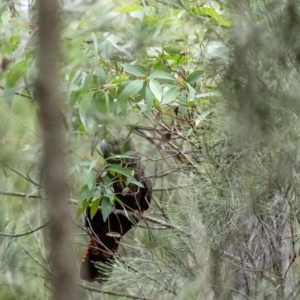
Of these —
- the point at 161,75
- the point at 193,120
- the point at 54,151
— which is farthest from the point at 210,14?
the point at 54,151

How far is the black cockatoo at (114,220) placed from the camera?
211cm

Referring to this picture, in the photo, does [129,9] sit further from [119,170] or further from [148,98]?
[119,170]

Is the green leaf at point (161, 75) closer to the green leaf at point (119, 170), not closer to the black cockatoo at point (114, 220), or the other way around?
the green leaf at point (119, 170)

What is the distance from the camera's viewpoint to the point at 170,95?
165 cm

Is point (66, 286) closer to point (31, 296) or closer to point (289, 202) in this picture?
point (289, 202)

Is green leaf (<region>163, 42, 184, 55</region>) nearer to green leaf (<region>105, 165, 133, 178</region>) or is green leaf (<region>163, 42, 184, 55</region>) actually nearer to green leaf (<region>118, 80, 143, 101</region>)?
green leaf (<region>118, 80, 143, 101</region>)

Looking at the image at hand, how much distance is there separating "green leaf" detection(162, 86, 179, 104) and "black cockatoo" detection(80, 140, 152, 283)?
17.3 inches

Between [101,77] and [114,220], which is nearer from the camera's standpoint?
[101,77]

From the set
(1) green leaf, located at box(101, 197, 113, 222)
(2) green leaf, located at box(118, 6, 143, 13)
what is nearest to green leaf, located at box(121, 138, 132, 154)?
(1) green leaf, located at box(101, 197, 113, 222)

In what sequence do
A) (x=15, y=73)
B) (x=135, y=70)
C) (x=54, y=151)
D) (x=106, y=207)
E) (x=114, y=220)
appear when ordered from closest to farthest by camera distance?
(x=54, y=151) < (x=15, y=73) < (x=135, y=70) < (x=106, y=207) < (x=114, y=220)

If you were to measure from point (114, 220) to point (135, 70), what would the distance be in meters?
0.86

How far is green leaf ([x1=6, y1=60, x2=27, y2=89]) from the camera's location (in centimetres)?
151

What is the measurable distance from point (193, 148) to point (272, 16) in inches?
34.9

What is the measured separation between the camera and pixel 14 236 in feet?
7.85
